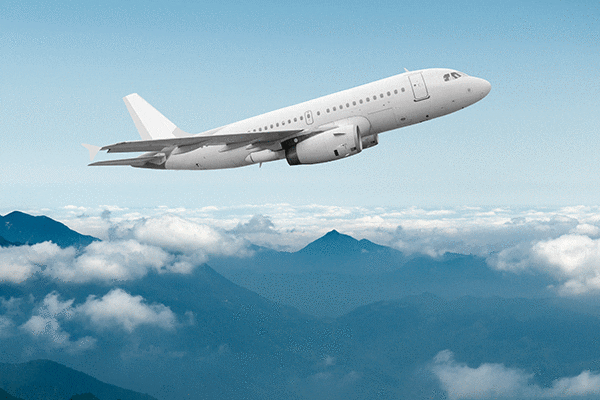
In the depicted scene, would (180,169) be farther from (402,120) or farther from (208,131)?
(402,120)

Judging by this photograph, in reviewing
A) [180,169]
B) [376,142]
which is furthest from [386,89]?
[180,169]

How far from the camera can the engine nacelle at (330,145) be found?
34.8 m

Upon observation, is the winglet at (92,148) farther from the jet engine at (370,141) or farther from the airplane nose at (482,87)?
the airplane nose at (482,87)

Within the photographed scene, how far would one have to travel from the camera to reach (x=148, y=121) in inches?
1972

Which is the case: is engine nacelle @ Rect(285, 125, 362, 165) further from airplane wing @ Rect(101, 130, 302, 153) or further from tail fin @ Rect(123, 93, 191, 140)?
tail fin @ Rect(123, 93, 191, 140)

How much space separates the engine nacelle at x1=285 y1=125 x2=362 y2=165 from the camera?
114 feet

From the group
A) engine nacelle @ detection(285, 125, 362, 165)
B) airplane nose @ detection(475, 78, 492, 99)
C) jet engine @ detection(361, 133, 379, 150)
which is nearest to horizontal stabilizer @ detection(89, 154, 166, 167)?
engine nacelle @ detection(285, 125, 362, 165)

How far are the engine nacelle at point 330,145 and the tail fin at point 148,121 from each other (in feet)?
60.3

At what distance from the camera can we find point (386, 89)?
119ft

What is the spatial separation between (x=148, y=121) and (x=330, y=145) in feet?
82.5

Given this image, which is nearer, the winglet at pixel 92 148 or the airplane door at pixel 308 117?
the winglet at pixel 92 148

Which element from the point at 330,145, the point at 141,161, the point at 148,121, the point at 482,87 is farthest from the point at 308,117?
the point at 148,121

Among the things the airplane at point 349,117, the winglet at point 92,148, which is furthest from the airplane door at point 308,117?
the winglet at point 92,148

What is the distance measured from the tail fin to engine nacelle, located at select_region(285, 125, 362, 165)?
18.4 metres
